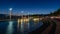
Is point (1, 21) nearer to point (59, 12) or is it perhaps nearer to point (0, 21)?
Answer: point (0, 21)

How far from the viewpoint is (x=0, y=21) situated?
1426 inches

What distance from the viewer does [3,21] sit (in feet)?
120

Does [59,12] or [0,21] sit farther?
[0,21]

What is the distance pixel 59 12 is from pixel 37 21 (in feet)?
16.5

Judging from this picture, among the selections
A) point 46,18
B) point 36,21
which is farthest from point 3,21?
point 46,18

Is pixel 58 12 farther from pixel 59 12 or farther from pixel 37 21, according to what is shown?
pixel 37 21

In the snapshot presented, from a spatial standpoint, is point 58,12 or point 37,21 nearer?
point 58,12

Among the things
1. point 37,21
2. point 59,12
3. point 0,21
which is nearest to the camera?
point 59,12

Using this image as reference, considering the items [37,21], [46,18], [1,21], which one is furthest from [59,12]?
[1,21]

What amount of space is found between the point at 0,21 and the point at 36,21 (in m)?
13.7

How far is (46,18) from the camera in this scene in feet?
68.4

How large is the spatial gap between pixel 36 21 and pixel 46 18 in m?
4.14

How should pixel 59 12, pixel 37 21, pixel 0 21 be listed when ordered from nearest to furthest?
1. pixel 59 12
2. pixel 37 21
3. pixel 0 21

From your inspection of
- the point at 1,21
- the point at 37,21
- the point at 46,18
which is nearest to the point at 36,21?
the point at 37,21
